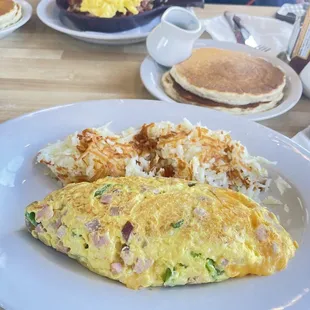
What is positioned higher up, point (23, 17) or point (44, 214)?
point (44, 214)

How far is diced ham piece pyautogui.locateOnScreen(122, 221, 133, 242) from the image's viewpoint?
89cm

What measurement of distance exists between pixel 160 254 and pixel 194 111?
602mm

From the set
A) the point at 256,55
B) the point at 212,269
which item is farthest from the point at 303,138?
the point at 212,269

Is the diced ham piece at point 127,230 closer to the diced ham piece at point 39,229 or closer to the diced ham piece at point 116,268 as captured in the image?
the diced ham piece at point 116,268

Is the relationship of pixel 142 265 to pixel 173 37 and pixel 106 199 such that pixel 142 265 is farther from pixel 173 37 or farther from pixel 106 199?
pixel 173 37

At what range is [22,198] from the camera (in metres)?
1.10

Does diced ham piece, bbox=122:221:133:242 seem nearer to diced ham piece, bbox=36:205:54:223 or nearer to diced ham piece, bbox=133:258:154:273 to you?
diced ham piece, bbox=133:258:154:273

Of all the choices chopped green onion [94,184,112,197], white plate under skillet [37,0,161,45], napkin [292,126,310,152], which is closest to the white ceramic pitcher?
white plate under skillet [37,0,161,45]

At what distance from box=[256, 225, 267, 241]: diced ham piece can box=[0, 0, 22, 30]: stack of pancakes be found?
1.39 m

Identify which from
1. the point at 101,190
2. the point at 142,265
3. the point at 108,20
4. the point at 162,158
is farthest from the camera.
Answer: the point at 108,20

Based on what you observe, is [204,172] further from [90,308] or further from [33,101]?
[33,101]

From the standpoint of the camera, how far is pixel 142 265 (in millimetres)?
870

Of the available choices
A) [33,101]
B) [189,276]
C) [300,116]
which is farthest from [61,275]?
[300,116]

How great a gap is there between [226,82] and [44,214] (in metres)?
0.85
